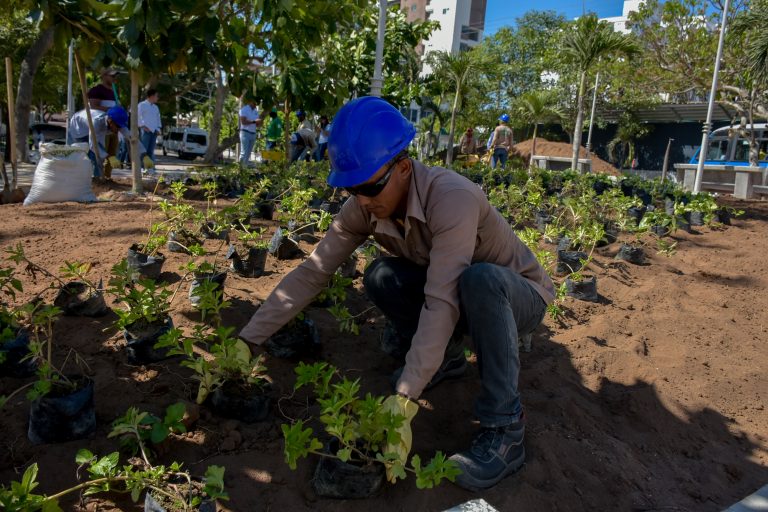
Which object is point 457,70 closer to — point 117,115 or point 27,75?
point 117,115

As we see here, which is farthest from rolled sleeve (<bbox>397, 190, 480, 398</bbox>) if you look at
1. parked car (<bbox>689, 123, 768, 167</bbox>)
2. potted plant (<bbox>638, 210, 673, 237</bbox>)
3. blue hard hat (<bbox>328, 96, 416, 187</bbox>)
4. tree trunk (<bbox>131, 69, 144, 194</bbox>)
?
parked car (<bbox>689, 123, 768, 167</bbox>)

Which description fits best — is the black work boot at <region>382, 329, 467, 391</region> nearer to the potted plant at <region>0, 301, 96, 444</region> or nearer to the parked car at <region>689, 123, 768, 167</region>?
the potted plant at <region>0, 301, 96, 444</region>

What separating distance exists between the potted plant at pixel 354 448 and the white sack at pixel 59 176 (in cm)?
548

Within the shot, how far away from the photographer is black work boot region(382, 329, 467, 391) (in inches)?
93.7

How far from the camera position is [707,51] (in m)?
15.7

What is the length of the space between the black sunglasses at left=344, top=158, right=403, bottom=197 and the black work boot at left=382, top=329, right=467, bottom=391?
0.83 metres

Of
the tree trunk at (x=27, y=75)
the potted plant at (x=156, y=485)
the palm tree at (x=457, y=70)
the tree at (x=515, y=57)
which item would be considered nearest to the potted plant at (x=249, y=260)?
the potted plant at (x=156, y=485)

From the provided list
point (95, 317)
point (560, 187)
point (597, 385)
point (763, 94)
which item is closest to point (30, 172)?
point (95, 317)

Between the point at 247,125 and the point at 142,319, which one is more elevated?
the point at 247,125

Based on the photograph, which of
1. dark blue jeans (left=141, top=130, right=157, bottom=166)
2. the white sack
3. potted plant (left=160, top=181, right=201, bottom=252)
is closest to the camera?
potted plant (left=160, top=181, right=201, bottom=252)

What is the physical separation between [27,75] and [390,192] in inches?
394

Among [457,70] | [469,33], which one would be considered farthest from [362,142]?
[469,33]

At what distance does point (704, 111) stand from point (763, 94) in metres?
13.3

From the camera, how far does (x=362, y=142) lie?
5.72ft
